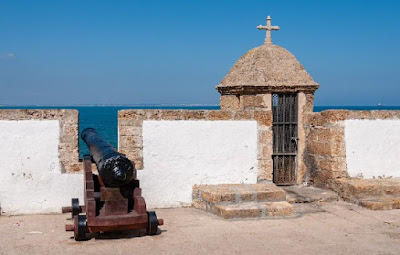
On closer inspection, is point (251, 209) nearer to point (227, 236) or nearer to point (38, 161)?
point (227, 236)

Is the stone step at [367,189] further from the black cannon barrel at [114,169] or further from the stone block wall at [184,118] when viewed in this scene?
the black cannon barrel at [114,169]

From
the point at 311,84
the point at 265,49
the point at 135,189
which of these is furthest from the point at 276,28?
the point at 135,189

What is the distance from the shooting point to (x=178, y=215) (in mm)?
7793

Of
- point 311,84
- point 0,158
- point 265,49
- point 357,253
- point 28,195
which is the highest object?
Answer: point 265,49

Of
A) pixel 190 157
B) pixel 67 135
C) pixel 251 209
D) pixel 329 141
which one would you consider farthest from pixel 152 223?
pixel 329 141

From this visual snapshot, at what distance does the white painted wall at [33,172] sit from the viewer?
7762 millimetres

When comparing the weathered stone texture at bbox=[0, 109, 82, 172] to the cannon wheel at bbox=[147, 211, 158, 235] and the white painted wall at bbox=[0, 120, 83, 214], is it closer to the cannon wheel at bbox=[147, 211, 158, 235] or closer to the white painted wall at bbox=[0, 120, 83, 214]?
the white painted wall at bbox=[0, 120, 83, 214]

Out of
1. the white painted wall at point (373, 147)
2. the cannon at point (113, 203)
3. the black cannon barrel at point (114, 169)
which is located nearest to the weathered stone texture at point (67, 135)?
the cannon at point (113, 203)

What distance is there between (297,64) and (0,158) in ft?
20.2

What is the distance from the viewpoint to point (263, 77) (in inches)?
380

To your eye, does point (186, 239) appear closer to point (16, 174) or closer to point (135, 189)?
point (135, 189)


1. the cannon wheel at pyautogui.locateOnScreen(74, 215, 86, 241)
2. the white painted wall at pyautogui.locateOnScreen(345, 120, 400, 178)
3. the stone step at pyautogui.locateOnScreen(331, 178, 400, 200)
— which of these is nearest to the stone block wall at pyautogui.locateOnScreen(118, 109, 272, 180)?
the stone step at pyautogui.locateOnScreen(331, 178, 400, 200)

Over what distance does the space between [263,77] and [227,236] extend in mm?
4153

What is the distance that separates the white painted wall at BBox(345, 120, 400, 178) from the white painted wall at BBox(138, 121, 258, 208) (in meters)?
1.97
